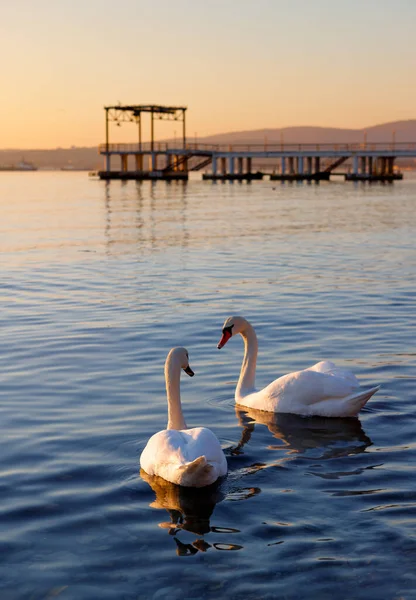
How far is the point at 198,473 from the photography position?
8438mm

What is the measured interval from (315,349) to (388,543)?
7586 mm

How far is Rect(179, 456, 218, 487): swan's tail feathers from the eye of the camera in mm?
8242

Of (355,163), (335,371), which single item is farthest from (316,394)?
(355,163)

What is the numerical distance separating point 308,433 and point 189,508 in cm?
271

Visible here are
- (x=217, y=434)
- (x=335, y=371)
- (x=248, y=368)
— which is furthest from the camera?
(x=248, y=368)

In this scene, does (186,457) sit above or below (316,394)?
above

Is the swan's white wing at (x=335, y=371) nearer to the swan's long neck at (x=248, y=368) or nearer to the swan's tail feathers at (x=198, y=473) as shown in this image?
the swan's long neck at (x=248, y=368)

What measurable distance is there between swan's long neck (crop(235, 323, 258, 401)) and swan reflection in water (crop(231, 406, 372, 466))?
0.24 m

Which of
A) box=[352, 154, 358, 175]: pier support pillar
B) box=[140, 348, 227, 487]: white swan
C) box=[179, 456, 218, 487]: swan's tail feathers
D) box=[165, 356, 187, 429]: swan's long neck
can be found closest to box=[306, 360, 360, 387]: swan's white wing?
box=[165, 356, 187, 429]: swan's long neck

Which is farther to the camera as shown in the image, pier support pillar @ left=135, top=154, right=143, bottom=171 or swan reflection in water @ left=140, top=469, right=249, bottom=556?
pier support pillar @ left=135, top=154, right=143, bottom=171

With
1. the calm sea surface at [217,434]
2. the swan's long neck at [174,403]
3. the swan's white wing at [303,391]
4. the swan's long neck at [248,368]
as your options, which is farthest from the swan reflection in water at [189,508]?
the swan's long neck at [248,368]

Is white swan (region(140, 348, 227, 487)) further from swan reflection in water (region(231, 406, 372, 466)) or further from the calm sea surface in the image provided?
swan reflection in water (region(231, 406, 372, 466))

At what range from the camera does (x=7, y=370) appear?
13.7 m

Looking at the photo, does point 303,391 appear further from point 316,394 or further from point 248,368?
point 248,368
